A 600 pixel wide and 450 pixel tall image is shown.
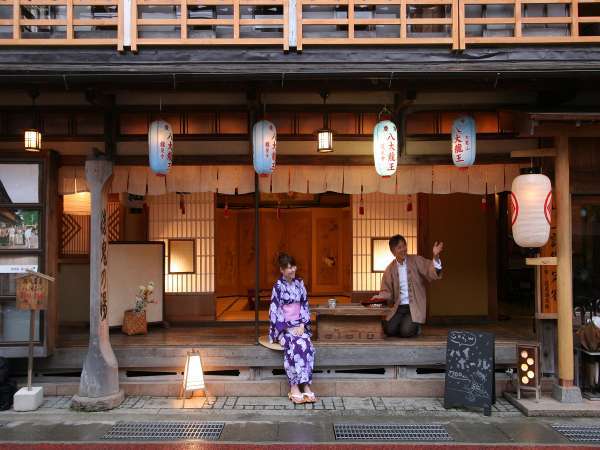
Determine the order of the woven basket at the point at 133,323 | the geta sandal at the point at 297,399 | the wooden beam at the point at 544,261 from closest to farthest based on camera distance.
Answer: the wooden beam at the point at 544,261
the geta sandal at the point at 297,399
the woven basket at the point at 133,323

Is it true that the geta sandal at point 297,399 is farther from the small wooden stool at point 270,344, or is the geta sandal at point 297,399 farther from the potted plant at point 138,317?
the potted plant at point 138,317

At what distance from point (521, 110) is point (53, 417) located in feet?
31.2

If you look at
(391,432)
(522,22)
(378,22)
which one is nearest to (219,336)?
(391,432)

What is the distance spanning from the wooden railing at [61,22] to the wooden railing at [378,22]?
119 inches

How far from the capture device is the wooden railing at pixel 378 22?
8.29 metres

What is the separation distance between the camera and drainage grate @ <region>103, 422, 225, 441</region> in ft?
24.6

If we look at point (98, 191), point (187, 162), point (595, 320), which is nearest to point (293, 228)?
point (187, 162)

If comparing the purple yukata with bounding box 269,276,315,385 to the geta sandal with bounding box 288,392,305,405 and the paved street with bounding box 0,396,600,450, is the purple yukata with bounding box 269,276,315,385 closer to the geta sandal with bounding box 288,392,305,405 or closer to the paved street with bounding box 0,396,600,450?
the geta sandal with bounding box 288,392,305,405

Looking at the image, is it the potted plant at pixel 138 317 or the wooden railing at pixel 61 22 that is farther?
the potted plant at pixel 138 317

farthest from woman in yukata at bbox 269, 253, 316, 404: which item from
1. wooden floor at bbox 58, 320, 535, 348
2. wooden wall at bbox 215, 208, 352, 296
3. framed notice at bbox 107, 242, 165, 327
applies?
wooden wall at bbox 215, 208, 352, 296

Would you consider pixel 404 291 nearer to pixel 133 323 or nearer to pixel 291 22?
pixel 291 22

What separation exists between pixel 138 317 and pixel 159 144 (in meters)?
4.11

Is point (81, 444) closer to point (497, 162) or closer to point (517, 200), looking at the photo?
point (517, 200)

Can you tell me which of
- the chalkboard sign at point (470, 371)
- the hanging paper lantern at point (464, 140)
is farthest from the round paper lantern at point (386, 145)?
the chalkboard sign at point (470, 371)
